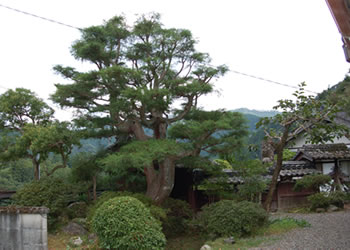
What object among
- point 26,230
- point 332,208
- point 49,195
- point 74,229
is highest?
point 49,195

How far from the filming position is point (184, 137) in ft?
40.7

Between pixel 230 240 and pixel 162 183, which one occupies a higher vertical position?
pixel 162 183

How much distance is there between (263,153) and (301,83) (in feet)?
34.6

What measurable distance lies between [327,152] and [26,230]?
12.9 metres

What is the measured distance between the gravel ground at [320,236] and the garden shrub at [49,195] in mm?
7249

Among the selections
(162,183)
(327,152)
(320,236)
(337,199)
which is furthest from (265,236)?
(327,152)

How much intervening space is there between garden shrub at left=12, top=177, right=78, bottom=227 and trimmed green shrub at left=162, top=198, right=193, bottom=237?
11.9 feet

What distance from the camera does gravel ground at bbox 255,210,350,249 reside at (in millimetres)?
7379

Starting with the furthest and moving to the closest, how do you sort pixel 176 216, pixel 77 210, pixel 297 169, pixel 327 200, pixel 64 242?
pixel 297 169 < pixel 77 210 < pixel 327 200 < pixel 176 216 < pixel 64 242

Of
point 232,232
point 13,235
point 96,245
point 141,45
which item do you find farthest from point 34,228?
point 141,45

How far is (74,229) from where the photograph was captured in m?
11.2

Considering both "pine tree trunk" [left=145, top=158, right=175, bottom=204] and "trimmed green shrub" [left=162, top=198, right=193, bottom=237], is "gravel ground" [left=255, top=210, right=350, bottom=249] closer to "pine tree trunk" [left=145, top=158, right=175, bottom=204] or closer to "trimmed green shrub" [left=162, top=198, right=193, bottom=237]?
"trimmed green shrub" [left=162, top=198, right=193, bottom=237]

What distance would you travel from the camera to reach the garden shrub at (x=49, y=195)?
11.1 metres

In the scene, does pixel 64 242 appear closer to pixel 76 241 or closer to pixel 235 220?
pixel 76 241
